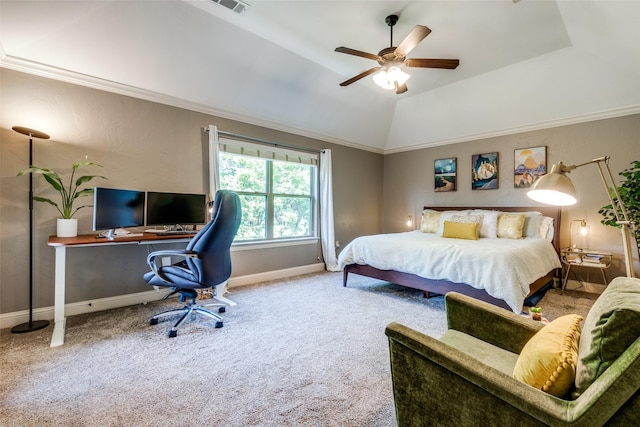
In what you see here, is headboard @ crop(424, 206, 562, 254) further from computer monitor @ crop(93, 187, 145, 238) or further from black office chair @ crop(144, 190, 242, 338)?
computer monitor @ crop(93, 187, 145, 238)

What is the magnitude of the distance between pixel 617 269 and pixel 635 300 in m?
4.16

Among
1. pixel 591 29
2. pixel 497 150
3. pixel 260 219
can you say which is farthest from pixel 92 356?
pixel 497 150

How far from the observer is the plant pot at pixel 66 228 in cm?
271

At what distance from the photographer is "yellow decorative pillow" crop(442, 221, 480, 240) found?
13.0ft

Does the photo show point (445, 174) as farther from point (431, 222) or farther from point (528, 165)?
point (528, 165)

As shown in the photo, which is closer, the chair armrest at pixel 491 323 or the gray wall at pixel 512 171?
the chair armrest at pixel 491 323

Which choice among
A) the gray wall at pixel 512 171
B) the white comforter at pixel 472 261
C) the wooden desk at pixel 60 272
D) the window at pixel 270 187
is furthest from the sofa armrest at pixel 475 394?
the gray wall at pixel 512 171

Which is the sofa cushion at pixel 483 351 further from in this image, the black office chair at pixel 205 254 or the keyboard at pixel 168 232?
the keyboard at pixel 168 232

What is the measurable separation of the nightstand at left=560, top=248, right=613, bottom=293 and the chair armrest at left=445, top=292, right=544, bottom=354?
3079mm

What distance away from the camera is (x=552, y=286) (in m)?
4.17

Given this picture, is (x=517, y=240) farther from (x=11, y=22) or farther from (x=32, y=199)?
(x=11, y=22)

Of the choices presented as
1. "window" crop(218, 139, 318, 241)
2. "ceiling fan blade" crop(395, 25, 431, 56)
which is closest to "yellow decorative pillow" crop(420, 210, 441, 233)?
"window" crop(218, 139, 318, 241)

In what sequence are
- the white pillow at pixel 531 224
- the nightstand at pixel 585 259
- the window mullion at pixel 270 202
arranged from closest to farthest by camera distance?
the nightstand at pixel 585 259 < the white pillow at pixel 531 224 < the window mullion at pixel 270 202

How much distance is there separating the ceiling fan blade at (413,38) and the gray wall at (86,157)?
2433 mm
